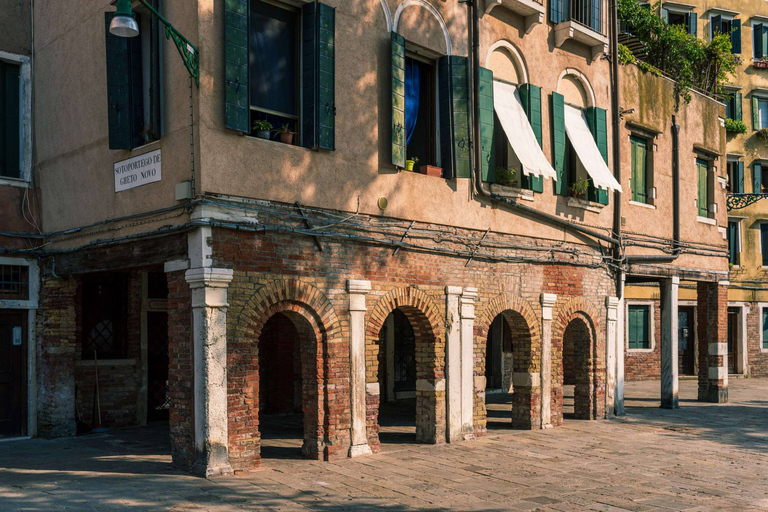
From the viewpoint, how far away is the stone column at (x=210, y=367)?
8.83m

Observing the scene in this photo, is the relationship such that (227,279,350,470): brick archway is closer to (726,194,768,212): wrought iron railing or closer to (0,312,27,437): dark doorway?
(0,312,27,437): dark doorway

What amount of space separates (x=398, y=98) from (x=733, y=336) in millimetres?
20316

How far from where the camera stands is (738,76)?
92.0ft

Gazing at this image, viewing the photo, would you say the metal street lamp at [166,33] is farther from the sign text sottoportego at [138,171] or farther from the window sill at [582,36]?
the window sill at [582,36]

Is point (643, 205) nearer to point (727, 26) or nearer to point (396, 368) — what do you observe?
point (396, 368)

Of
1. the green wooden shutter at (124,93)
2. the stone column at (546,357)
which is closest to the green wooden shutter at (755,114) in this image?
the stone column at (546,357)

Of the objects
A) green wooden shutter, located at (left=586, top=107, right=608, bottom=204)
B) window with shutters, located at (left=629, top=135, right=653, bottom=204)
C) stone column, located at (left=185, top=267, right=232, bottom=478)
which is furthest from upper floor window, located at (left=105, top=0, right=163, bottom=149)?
window with shutters, located at (left=629, top=135, right=653, bottom=204)

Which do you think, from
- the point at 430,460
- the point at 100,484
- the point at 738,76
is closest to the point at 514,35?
the point at 430,460

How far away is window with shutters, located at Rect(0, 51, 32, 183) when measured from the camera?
38.5 feet

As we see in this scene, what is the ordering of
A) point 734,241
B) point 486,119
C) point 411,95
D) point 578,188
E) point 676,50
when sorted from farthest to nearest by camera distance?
point 734,241, point 676,50, point 578,188, point 486,119, point 411,95

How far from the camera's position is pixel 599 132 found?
1497 cm

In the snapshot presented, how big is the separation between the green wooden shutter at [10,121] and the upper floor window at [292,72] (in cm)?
440

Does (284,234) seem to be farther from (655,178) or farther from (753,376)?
(753,376)

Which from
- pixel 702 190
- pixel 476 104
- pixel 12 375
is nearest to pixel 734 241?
pixel 702 190
